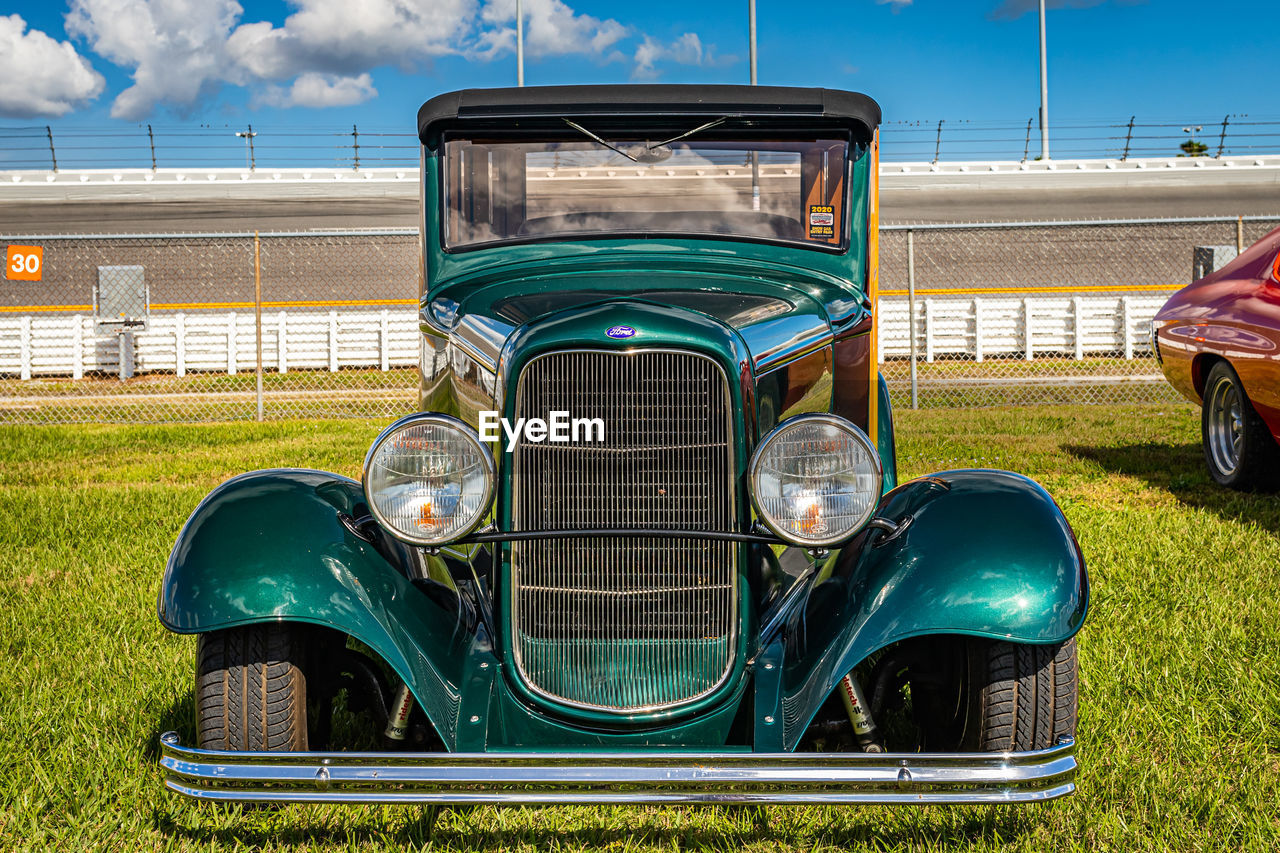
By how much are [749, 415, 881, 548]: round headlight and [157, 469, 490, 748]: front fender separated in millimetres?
794

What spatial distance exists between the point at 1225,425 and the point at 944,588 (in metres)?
5.10

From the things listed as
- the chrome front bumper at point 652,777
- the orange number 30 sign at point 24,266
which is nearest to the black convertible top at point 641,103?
the chrome front bumper at point 652,777

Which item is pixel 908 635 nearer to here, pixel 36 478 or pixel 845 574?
pixel 845 574

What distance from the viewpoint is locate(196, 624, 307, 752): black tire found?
2.44 meters

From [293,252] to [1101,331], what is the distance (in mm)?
15936

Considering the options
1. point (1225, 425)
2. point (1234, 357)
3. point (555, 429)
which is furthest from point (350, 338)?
point (555, 429)

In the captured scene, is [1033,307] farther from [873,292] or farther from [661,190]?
[661,190]

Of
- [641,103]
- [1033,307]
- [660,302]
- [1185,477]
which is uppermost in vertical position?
[641,103]

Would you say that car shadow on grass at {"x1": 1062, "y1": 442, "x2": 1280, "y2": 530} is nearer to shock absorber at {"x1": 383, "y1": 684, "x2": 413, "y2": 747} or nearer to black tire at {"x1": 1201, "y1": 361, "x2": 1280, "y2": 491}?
Result: black tire at {"x1": 1201, "y1": 361, "x2": 1280, "y2": 491}

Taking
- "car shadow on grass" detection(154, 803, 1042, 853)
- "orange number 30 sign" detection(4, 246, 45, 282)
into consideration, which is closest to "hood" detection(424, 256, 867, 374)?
"car shadow on grass" detection(154, 803, 1042, 853)

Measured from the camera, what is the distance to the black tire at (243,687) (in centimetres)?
244

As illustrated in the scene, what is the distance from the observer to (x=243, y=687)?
2.44 m

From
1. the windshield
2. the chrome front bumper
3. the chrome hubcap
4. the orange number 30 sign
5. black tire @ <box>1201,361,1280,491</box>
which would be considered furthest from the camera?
the orange number 30 sign

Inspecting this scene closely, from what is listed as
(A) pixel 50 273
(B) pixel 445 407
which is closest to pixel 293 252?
(A) pixel 50 273
